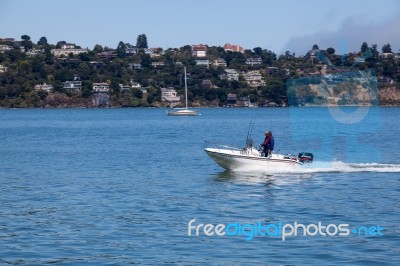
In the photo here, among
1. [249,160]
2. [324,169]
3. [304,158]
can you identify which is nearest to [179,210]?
[249,160]

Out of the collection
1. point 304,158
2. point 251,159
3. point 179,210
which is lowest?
point 179,210

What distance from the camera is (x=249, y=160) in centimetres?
3772

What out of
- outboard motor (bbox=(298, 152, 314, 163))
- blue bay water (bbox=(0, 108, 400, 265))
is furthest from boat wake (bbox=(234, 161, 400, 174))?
outboard motor (bbox=(298, 152, 314, 163))

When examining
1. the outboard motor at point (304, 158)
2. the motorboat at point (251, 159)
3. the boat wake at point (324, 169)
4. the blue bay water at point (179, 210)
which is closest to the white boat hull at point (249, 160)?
the motorboat at point (251, 159)

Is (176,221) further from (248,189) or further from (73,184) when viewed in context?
(73,184)

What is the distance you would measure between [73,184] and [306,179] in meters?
10.4

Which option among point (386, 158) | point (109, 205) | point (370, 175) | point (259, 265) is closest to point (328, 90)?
point (386, 158)

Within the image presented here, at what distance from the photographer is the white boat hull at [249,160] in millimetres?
37688

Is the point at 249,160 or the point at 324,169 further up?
the point at 249,160

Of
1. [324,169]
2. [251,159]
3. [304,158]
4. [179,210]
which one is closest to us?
[179,210]

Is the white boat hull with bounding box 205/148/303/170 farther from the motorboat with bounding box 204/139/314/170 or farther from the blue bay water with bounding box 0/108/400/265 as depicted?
the blue bay water with bounding box 0/108/400/265

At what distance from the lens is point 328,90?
114 meters

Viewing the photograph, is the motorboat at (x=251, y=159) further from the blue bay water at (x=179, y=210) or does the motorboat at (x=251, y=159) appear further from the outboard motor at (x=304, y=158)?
the blue bay water at (x=179, y=210)

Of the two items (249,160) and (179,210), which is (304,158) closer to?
(249,160)
